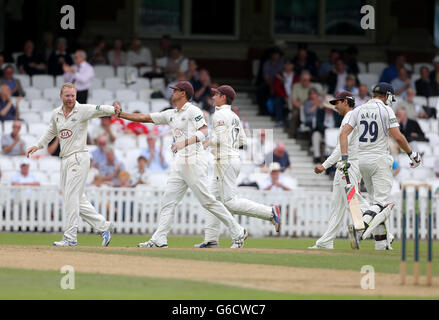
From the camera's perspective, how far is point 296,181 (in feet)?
73.8

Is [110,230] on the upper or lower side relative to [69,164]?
lower

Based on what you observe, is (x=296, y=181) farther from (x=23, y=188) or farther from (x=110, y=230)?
(x=110, y=230)

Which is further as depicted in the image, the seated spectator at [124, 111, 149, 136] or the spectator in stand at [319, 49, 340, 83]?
the spectator in stand at [319, 49, 340, 83]

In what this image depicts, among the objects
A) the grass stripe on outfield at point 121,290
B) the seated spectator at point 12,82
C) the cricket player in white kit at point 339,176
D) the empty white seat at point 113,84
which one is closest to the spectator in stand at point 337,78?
the empty white seat at point 113,84

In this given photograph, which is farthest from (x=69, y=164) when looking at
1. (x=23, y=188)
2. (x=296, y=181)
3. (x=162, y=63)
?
(x=162, y=63)

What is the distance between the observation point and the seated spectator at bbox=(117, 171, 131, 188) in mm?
21000

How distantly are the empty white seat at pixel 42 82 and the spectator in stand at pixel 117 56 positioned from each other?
1.93 meters

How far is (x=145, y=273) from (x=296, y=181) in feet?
37.4

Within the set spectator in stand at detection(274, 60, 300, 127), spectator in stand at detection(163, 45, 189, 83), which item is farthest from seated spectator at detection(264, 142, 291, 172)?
spectator in stand at detection(163, 45, 189, 83)

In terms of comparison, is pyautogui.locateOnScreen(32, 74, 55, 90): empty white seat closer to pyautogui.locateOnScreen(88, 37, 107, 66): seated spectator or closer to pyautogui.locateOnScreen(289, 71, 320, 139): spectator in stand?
pyautogui.locateOnScreen(88, 37, 107, 66): seated spectator

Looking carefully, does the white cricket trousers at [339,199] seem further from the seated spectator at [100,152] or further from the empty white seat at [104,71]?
the empty white seat at [104,71]

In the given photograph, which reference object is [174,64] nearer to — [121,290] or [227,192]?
[227,192]

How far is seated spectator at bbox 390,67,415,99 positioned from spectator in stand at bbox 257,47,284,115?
2884mm

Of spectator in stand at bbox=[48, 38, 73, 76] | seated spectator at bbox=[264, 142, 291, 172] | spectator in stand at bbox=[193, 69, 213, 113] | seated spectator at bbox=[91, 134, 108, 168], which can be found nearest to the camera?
seated spectator at bbox=[91, 134, 108, 168]
